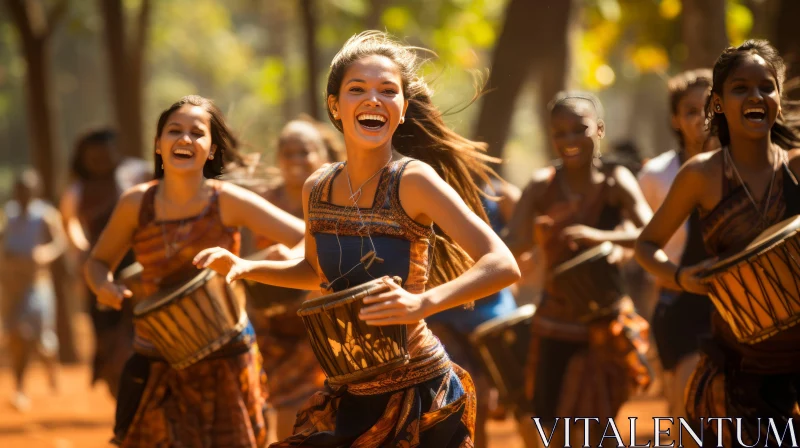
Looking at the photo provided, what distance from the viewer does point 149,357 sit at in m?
6.32

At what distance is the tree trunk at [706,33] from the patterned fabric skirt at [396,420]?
664 centimetres

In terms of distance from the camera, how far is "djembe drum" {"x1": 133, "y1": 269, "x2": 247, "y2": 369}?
5.89 metres

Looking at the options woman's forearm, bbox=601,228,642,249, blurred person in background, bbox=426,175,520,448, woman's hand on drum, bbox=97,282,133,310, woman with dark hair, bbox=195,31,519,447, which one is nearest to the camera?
woman with dark hair, bbox=195,31,519,447

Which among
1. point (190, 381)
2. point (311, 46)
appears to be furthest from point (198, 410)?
point (311, 46)

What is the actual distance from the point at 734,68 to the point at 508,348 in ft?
9.51

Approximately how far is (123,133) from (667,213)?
14.5m

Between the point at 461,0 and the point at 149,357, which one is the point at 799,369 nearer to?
the point at 149,357

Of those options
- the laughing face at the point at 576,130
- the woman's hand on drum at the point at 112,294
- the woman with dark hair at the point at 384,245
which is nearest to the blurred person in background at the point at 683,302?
the laughing face at the point at 576,130

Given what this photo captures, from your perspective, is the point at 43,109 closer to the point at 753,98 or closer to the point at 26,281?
the point at 26,281

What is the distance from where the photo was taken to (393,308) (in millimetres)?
4160

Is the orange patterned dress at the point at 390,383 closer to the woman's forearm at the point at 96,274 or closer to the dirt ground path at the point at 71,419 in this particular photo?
the woman's forearm at the point at 96,274

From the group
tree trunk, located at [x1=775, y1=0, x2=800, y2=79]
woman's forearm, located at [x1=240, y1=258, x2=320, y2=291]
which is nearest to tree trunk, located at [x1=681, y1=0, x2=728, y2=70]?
tree trunk, located at [x1=775, y1=0, x2=800, y2=79]

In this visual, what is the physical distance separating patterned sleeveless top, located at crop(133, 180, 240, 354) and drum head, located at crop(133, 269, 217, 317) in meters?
0.19

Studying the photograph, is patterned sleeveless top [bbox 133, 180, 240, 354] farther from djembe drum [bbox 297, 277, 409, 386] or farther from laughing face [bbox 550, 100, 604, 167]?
laughing face [bbox 550, 100, 604, 167]
